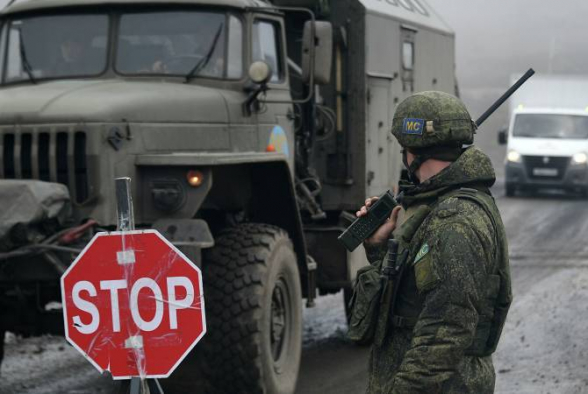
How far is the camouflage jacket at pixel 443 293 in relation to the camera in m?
3.64

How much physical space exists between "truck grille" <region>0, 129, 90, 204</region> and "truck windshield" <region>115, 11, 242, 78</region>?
1123 mm

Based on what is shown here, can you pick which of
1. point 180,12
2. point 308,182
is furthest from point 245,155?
point 308,182

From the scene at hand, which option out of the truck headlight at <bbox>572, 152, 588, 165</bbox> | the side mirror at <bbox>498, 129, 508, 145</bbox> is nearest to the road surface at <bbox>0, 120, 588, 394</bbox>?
the truck headlight at <bbox>572, 152, 588, 165</bbox>

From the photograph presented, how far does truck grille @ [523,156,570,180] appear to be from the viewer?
2359 centimetres

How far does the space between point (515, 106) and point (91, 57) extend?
1910cm

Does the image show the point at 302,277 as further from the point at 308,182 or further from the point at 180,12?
the point at 180,12

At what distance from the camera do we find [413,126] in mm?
3920

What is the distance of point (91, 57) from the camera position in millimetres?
7805

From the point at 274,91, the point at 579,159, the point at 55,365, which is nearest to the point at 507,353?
the point at 274,91

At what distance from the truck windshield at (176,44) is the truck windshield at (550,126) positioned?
17144 mm

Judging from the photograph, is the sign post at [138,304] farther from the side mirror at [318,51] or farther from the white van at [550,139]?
the white van at [550,139]

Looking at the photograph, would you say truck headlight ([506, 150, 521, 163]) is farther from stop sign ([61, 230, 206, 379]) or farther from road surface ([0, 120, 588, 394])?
stop sign ([61, 230, 206, 379])

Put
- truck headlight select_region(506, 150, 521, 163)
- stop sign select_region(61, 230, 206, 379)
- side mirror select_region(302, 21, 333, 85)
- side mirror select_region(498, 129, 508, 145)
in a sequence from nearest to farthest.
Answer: stop sign select_region(61, 230, 206, 379) < side mirror select_region(302, 21, 333, 85) < truck headlight select_region(506, 150, 521, 163) < side mirror select_region(498, 129, 508, 145)

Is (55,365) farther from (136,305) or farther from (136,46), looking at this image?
(136,305)
